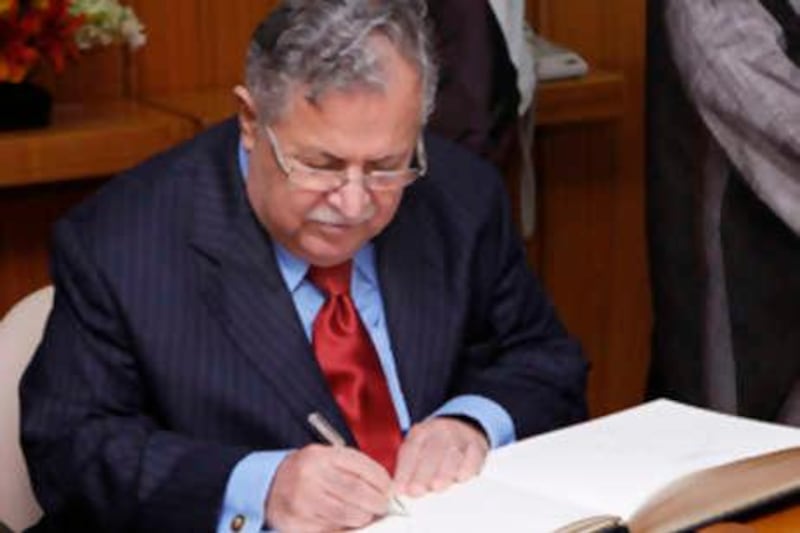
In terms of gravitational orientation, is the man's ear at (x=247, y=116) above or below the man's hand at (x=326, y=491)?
above

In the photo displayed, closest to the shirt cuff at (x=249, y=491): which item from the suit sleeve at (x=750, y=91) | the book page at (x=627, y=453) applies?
the book page at (x=627, y=453)

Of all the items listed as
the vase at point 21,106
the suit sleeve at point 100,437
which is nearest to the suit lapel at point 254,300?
the suit sleeve at point 100,437

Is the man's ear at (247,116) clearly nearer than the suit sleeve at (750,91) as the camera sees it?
Yes

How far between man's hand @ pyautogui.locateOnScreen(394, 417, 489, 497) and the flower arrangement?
130 centimetres

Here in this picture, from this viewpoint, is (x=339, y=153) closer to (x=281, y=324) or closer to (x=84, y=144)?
(x=281, y=324)

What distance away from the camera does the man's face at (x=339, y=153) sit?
1.95 metres

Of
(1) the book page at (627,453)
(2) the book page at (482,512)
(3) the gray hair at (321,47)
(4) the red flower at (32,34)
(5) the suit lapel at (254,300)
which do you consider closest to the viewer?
(2) the book page at (482,512)

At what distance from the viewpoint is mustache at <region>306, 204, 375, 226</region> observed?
2.00 meters

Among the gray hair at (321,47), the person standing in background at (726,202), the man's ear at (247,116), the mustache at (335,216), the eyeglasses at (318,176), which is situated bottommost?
the person standing in background at (726,202)

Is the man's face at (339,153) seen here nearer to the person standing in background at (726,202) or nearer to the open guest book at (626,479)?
the open guest book at (626,479)

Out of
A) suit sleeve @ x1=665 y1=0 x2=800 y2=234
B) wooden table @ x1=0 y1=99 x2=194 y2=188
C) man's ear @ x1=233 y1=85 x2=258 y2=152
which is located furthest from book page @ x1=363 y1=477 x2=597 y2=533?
wooden table @ x1=0 y1=99 x2=194 y2=188

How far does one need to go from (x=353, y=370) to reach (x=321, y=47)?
0.42m

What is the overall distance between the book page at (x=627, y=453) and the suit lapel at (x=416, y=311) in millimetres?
213

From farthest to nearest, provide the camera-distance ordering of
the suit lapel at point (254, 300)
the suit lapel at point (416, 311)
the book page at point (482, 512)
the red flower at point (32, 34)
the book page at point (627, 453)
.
A: the red flower at point (32, 34) < the suit lapel at point (416, 311) < the suit lapel at point (254, 300) < the book page at point (627, 453) < the book page at point (482, 512)
